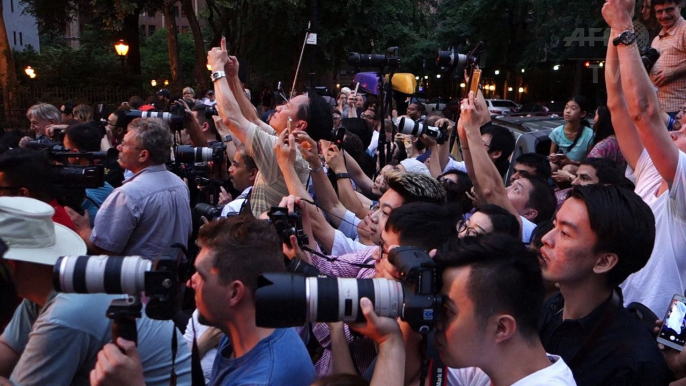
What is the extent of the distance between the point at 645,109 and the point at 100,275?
2457mm

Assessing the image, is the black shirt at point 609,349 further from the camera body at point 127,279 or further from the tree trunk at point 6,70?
the tree trunk at point 6,70

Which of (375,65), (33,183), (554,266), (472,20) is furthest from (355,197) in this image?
(472,20)

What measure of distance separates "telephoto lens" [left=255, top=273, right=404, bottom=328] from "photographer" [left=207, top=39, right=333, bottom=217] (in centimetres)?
243

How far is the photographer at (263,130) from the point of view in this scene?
14.8 ft

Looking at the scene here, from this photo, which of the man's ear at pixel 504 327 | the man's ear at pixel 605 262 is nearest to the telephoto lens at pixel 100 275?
the man's ear at pixel 504 327

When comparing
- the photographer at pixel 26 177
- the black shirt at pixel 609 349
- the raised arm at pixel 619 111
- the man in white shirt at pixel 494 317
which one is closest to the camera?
the man in white shirt at pixel 494 317

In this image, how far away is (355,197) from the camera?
5004mm

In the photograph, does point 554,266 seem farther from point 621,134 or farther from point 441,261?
point 621,134

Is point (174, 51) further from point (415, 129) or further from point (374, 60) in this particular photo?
point (415, 129)

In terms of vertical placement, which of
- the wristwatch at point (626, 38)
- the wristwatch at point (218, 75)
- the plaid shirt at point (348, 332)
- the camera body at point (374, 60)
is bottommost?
the plaid shirt at point (348, 332)

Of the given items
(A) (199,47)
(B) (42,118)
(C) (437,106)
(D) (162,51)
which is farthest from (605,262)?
(D) (162,51)

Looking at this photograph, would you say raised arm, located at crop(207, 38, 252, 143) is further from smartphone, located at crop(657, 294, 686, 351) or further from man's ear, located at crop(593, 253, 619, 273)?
smartphone, located at crop(657, 294, 686, 351)

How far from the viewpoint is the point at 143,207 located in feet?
15.2

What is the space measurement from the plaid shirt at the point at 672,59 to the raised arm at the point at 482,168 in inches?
74.4
